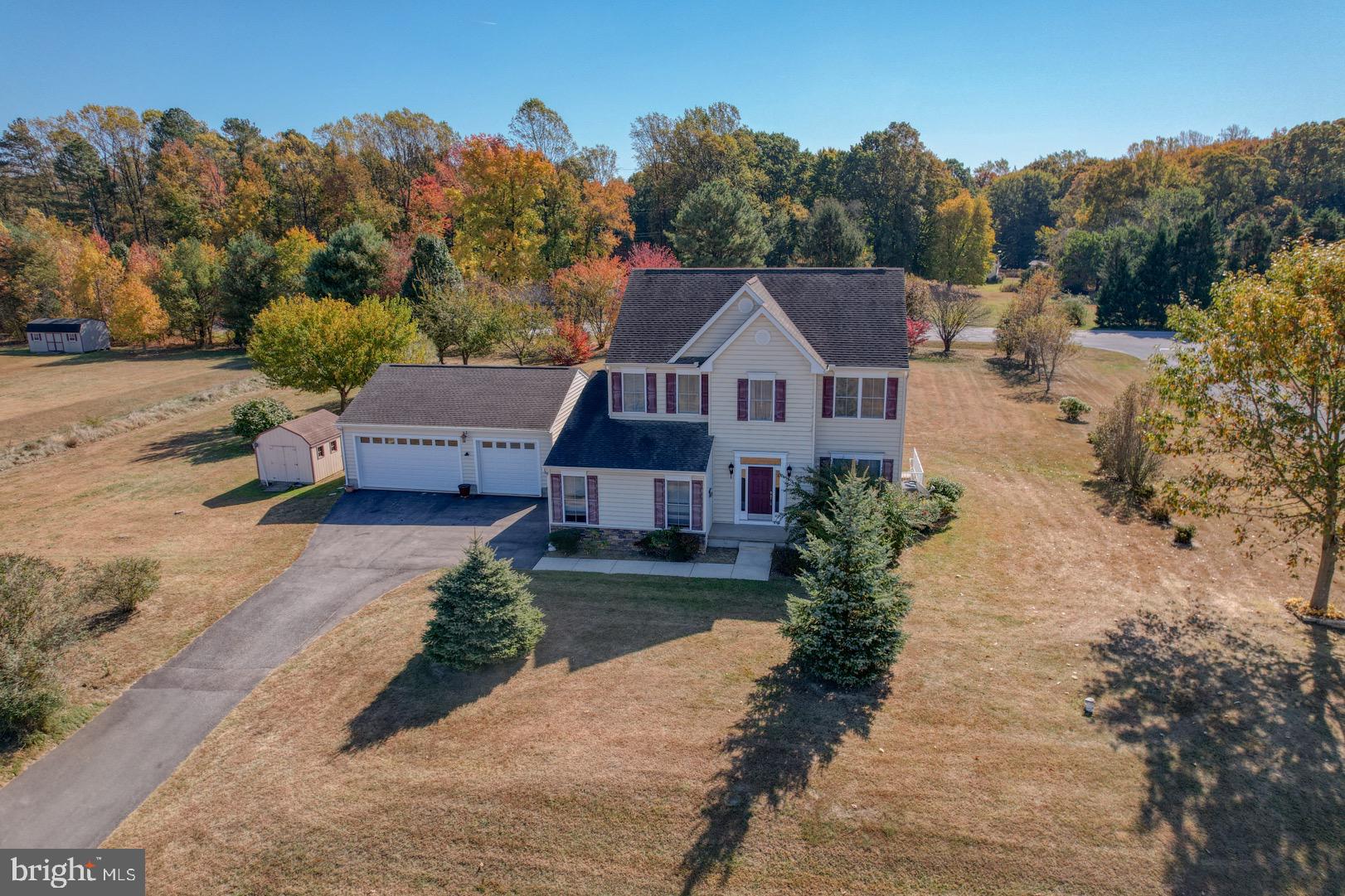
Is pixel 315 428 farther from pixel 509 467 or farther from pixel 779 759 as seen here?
pixel 779 759

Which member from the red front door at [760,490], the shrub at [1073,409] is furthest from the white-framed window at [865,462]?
the shrub at [1073,409]

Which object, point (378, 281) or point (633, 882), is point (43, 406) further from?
Result: point (633, 882)

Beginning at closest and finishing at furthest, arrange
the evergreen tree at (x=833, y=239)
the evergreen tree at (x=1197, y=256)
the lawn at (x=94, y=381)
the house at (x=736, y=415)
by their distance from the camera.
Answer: the house at (x=736, y=415) → the lawn at (x=94, y=381) → the evergreen tree at (x=1197, y=256) → the evergreen tree at (x=833, y=239)

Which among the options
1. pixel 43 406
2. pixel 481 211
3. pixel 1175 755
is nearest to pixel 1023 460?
pixel 1175 755

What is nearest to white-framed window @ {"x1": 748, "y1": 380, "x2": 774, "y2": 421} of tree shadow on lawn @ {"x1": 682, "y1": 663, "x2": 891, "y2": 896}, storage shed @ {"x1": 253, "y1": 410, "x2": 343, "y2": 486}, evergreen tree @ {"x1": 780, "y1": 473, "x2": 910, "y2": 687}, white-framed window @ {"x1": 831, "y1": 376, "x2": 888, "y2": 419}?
white-framed window @ {"x1": 831, "y1": 376, "x2": 888, "y2": 419}

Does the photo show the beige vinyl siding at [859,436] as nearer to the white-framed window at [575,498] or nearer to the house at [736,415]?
the house at [736,415]

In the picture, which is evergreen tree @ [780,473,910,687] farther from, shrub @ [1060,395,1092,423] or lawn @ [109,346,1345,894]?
shrub @ [1060,395,1092,423]
